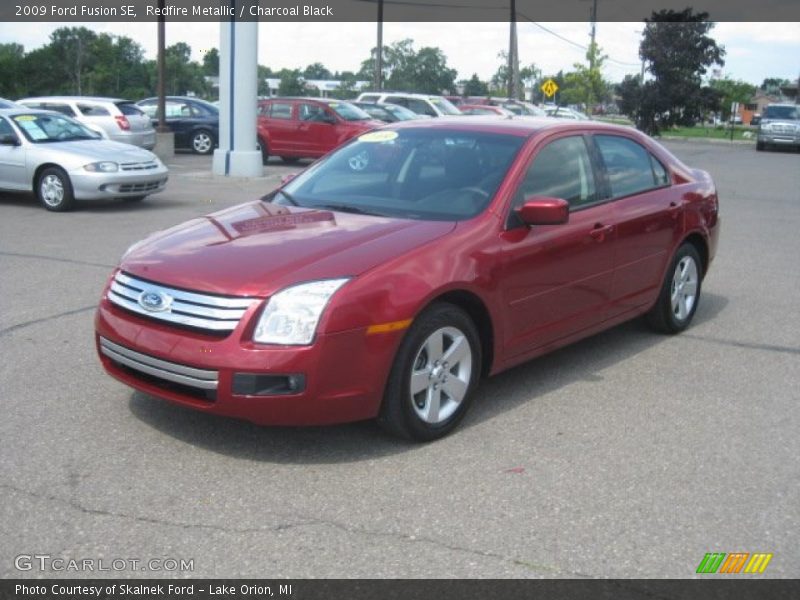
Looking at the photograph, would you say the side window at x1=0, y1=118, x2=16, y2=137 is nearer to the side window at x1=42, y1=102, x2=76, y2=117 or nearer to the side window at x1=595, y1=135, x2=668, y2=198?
the side window at x1=42, y1=102, x2=76, y2=117

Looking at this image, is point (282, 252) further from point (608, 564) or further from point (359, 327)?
point (608, 564)

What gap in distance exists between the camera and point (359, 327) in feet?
14.2

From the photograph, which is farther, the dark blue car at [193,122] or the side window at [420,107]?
the side window at [420,107]

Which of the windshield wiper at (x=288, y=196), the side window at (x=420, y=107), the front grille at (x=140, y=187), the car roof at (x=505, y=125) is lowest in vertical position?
the front grille at (x=140, y=187)

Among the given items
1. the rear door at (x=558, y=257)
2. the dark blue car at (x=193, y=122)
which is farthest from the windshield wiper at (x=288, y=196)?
the dark blue car at (x=193, y=122)

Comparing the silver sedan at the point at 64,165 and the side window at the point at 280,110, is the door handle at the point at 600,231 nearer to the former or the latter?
the silver sedan at the point at 64,165

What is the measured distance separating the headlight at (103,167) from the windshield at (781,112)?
32.5m

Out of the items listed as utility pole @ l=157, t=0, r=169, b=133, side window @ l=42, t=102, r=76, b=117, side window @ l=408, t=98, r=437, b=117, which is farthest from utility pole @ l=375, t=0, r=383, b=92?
side window @ l=42, t=102, r=76, b=117

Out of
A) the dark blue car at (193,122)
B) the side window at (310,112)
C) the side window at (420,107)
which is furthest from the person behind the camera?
the side window at (420,107)

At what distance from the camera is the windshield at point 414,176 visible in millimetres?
5367

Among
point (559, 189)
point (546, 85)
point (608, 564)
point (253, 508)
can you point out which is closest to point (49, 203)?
point (559, 189)

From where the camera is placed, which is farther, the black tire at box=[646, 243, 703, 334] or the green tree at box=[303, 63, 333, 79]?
the green tree at box=[303, 63, 333, 79]

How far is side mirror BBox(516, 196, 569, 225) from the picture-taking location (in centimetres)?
512

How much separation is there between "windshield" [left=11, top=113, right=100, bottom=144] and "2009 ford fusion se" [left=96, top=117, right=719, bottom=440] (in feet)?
28.6
